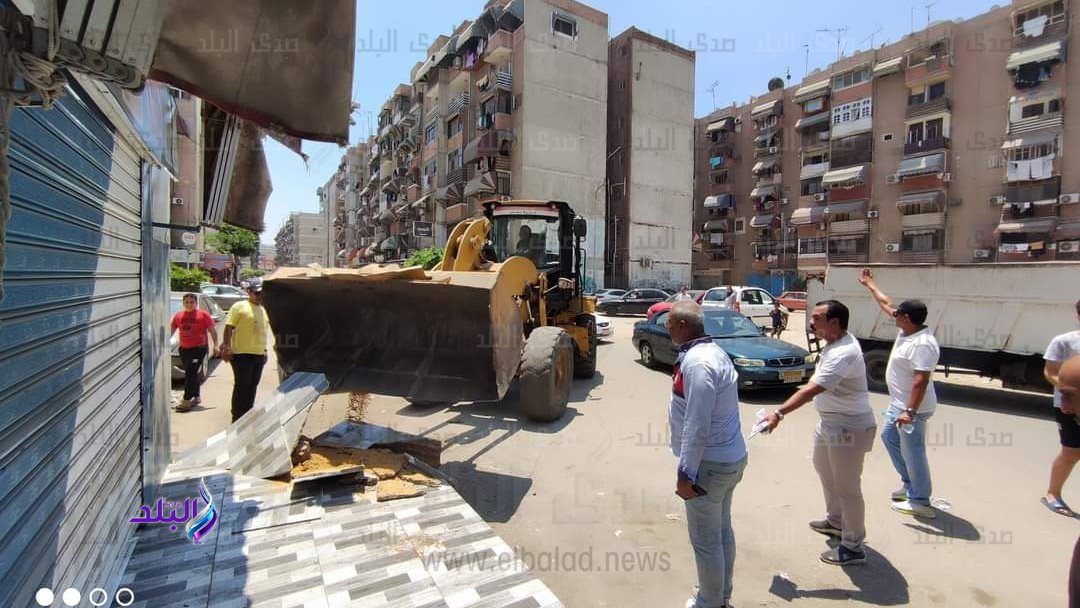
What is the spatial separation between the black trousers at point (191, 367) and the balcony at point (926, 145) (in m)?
38.7

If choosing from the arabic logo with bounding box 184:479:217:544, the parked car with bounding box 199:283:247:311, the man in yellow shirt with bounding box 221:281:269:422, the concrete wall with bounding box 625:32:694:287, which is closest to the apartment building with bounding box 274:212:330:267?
the concrete wall with bounding box 625:32:694:287

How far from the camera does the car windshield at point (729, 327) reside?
9.72m

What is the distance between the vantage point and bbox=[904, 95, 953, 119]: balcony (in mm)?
31669

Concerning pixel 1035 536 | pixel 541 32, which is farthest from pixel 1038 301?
pixel 541 32

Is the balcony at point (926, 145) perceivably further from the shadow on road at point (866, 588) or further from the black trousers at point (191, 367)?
the black trousers at point (191, 367)

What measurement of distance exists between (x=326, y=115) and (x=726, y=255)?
49.9m

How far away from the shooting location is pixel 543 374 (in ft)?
21.3

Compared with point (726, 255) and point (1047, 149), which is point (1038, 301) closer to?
point (1047, 149)

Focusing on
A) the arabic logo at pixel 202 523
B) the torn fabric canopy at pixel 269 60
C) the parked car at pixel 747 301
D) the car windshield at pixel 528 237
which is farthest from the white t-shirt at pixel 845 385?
the parked car at pixel 747 301

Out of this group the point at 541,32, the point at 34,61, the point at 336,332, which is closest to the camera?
the point at 34,61

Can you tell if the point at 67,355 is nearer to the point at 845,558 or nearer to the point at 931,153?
the point at 845,558

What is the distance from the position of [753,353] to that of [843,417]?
5.28 m

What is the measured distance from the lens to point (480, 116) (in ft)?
120

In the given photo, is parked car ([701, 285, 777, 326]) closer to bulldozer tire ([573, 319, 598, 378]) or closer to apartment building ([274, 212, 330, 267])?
bulldozer tire ([573, 319, 598, 378])
